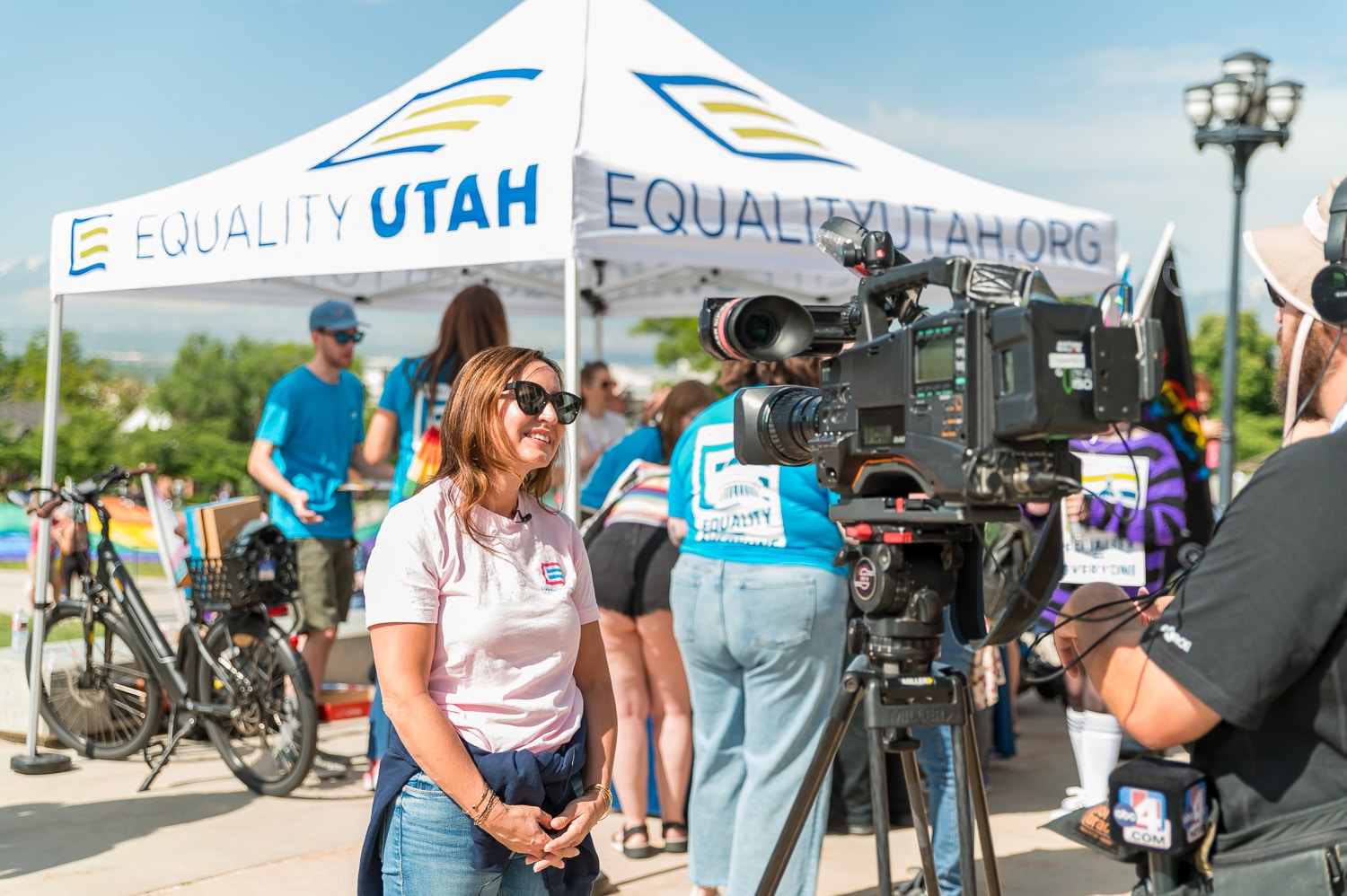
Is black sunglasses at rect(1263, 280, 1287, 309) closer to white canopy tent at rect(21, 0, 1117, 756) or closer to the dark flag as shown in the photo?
white canopy tent at rect(21, 0, 1117, 756)

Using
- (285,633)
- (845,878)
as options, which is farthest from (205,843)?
(845,878)

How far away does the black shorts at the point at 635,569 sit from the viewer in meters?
4.42

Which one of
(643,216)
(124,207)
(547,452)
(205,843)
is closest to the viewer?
(547,452)

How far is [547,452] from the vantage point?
2.42 meters

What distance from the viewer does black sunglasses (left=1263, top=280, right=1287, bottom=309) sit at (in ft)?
6.29

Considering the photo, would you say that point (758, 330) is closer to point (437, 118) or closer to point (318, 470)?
point (437, 118)

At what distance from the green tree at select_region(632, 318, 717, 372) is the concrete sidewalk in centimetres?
4181

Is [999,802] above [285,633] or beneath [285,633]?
beneath

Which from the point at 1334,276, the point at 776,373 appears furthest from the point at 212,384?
the point at 1334,276

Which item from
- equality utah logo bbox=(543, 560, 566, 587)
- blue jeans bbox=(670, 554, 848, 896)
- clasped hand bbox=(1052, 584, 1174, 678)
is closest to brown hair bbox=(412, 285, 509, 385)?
blue jeans bbox=(670, 554, 848, 896)

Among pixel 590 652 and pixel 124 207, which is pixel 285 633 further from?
pixel 590 652

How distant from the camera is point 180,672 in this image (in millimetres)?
5398

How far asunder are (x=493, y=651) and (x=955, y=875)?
1992mm

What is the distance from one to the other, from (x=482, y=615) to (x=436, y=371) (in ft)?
8.68
